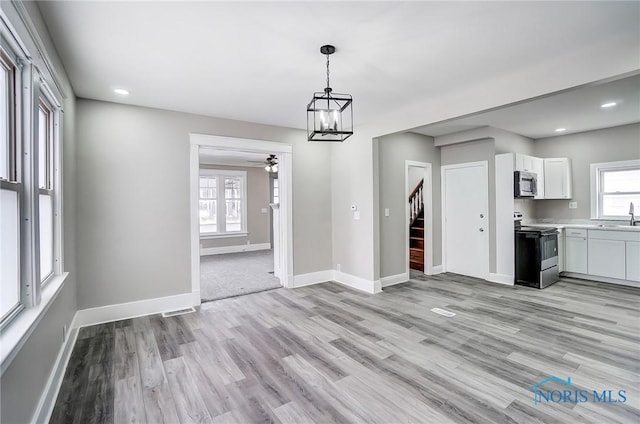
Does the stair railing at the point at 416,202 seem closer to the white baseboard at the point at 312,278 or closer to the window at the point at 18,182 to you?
the white baseboard at the point at 312,278

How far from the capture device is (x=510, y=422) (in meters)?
1.93

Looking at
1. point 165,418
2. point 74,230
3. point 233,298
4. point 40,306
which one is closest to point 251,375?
point 165,418

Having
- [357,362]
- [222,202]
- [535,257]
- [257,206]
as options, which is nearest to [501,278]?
[535,257]

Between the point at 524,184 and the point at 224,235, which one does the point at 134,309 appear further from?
the point at 524,184

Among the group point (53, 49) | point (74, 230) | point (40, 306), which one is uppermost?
point (53, 49)

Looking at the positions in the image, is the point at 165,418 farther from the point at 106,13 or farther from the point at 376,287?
the point at 376,287

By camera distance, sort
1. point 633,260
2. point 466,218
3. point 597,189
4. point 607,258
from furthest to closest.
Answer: point 466,218 → point 597,189 → point 607,258 → point 633,260

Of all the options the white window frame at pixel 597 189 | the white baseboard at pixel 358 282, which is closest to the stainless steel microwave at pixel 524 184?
the white window frame at pixel 597 189

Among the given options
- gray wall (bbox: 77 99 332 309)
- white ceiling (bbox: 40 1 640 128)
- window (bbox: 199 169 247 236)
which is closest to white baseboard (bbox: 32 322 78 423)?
gray wall (bbox: 77 99 332 309)

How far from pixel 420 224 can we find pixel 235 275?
395 cm

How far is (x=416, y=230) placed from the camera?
6355 millimetres

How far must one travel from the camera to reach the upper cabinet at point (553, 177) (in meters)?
5.81

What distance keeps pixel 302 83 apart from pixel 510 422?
334cm

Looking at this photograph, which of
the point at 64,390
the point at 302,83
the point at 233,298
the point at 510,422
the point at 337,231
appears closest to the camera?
the point at 510,422
